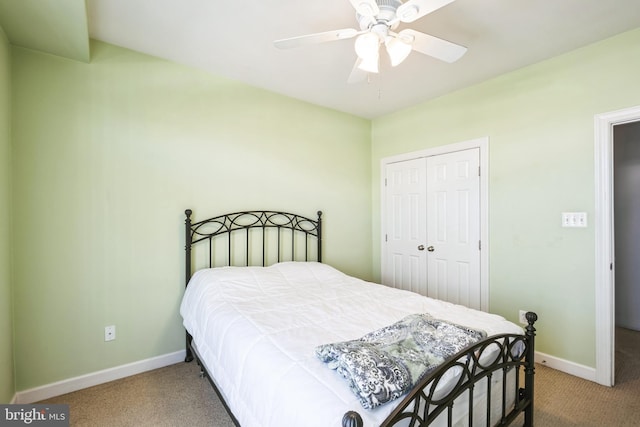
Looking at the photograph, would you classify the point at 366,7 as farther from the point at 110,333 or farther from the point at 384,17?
the point at 110,333

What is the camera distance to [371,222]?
3918 mm

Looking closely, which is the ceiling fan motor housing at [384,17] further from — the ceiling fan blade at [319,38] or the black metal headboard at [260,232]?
the black metal headboard at [260,232]

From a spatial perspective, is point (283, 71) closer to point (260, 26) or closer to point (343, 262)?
point (260, 26)

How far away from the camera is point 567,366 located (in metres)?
2.38

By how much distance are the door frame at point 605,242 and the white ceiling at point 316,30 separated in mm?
732

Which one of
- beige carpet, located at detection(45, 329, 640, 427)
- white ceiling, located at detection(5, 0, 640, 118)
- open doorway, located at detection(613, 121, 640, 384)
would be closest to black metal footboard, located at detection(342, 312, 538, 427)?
beige carpet, located at detection(45, 329, 640, 427)

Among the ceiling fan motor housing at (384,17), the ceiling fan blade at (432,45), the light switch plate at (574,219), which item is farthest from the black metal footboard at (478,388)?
the ceiling fan motor housing at (384,17)

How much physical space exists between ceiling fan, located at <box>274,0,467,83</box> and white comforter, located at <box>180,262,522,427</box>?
1.49m

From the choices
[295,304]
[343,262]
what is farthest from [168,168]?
[343,262]

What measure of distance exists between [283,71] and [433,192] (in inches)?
77.5

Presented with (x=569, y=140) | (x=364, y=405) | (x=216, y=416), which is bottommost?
(x=216, y=416)

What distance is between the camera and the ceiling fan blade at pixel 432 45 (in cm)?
155

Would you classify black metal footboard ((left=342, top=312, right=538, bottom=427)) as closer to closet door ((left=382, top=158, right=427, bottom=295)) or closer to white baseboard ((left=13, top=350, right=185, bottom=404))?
closet door ((left=382, top=158, right=427, bottom=295))

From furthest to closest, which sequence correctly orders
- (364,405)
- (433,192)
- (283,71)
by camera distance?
(433,192), (283,71), (364,405)
